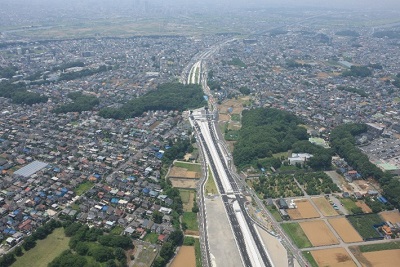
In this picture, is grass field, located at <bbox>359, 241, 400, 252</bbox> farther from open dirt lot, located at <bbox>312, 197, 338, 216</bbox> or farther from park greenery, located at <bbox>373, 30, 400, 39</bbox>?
park greenery, located at <bbox>373, 30, 400, 39</bbox>

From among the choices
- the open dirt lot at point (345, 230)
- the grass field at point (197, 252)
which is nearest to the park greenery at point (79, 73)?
the grass field at point (197, 252)

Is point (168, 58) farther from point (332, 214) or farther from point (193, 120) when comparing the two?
point (332, 214)

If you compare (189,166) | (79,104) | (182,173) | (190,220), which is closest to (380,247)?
(190,220)

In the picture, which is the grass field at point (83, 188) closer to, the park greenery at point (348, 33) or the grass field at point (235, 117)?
the grass field at point (235, 117)

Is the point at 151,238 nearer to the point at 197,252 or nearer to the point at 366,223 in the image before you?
the point at 197,252

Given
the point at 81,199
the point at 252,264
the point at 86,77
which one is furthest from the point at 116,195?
the point at 86,77
